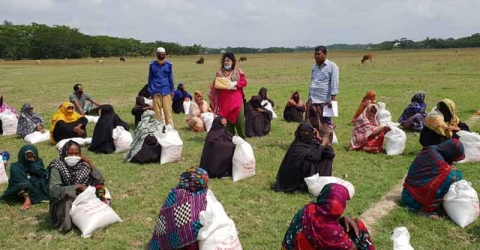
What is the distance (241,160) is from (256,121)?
3.19 m

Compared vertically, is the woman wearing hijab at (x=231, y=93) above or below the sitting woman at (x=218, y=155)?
above

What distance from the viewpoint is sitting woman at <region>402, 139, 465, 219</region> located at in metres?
4.82

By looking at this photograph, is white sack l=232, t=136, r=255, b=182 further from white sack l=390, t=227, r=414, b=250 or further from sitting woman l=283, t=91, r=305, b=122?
sitting woman l=283, t=91, r=305, b=122

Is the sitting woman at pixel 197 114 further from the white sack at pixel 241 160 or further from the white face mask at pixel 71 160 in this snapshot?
the white face mask at pixel 71 160

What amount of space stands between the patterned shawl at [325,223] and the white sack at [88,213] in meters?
2.26

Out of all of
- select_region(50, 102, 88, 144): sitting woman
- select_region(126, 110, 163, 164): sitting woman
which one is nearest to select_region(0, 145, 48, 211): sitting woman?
select_region(126, 110, 163, 164): sitting woman

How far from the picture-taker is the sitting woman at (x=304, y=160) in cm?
557

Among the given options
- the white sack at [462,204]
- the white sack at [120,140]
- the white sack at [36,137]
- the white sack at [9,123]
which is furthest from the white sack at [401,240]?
the white sack at [9,123]

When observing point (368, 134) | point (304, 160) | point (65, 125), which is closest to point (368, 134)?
point (368, 134)

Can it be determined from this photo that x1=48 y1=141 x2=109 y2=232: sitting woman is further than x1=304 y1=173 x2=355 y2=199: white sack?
No

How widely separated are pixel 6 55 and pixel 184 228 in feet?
263

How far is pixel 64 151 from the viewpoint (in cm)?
502

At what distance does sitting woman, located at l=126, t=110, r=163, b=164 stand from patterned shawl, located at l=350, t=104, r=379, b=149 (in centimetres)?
341

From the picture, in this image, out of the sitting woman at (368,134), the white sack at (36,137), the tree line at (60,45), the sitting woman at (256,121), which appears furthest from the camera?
the tree line at (60,45)
